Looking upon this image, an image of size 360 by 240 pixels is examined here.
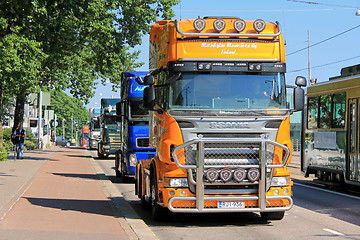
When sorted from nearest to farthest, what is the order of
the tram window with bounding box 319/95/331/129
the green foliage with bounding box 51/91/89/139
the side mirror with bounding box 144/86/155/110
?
1. the side mirror with bounding box 144/86/155/110
2. the tram window with bounding box 319/95/331/129
3. the green foliage with bounding box 51/91/89/139

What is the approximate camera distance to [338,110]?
1803 centimetres

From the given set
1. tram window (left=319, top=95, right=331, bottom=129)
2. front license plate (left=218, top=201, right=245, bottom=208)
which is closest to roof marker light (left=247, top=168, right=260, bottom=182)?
front license plate (left=218, top=201, right=245, bottom=208)

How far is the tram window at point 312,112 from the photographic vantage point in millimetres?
19969

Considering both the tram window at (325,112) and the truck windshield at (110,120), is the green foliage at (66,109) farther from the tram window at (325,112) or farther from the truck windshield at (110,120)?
the tram window at (325,112)

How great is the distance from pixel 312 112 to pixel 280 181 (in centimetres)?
1021

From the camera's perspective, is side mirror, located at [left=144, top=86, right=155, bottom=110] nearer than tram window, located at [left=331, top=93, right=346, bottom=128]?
Yes

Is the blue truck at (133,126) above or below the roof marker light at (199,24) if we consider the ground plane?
below

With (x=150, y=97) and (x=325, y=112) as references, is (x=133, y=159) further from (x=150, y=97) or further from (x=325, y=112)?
(x=150, y=97)

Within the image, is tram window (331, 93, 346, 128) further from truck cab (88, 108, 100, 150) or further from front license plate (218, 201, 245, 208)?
truck cab (88, 108, 100, 150)

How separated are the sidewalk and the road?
32.2 inches

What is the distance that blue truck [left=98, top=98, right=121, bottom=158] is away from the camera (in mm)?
34156

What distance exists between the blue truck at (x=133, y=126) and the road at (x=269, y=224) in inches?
182

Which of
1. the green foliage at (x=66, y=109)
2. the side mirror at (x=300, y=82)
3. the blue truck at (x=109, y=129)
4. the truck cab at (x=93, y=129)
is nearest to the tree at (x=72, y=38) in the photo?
the blue truck at (x=109, y=129)

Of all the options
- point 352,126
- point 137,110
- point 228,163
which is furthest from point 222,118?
point 137,110
